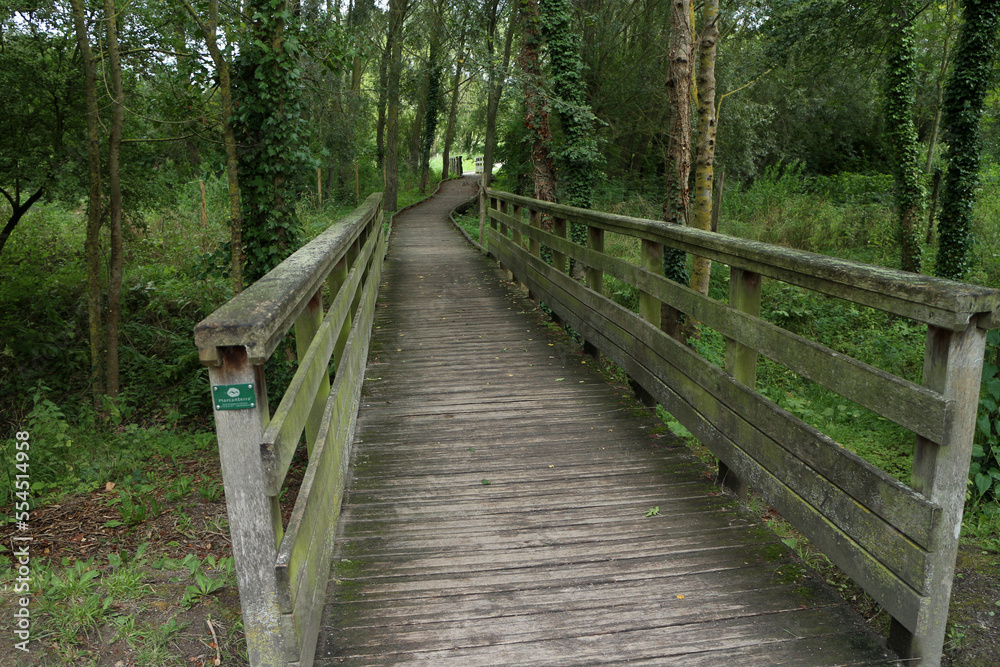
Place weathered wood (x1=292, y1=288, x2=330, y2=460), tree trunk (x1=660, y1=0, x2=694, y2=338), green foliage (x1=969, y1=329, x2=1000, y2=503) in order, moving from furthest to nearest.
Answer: tree trunk (x1=660, y1=0, x2=694, y2=338) → green foliage (x1=969, y1=329, x2=1000, y2=503) → weathered wood (x1=292, y1=288, x2=330, y2=460)

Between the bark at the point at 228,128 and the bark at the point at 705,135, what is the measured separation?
5.98 meters

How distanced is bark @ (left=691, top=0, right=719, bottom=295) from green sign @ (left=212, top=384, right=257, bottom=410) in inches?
334

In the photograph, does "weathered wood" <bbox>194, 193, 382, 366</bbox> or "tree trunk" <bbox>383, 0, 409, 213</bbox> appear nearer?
"weathered wood" <bbox>194, 193, 382, 366</bbox>

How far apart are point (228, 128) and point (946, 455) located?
24.5 ft

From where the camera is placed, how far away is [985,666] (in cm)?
261

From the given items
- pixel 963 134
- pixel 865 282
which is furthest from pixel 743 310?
pixel 963 134

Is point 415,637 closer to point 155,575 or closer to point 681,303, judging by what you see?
point 155,575

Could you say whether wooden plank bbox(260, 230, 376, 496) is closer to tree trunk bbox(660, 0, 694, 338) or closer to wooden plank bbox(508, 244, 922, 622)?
wooden plank bbox(508, 244, 922, 622)

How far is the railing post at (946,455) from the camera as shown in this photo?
2143mm

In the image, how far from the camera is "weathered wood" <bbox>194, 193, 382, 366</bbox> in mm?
1869

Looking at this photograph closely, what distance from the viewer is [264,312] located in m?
2.07

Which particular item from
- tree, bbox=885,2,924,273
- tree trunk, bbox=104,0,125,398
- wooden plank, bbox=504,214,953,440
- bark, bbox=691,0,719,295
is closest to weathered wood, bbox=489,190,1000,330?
wooden plank, bbox=504,214,953,440

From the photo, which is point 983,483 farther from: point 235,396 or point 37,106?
point 37,106

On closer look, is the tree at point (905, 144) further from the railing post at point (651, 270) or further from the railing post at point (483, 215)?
the railing post at point (651, 270)
